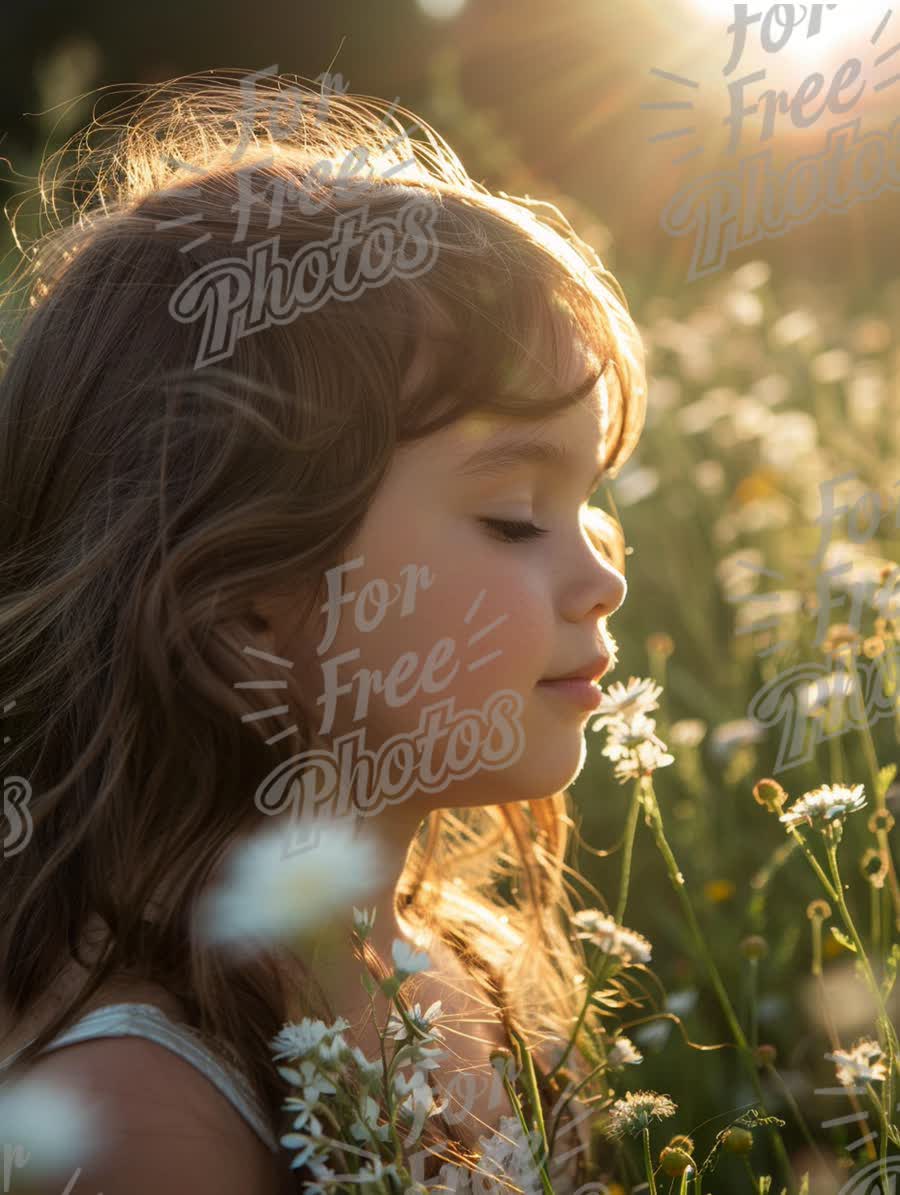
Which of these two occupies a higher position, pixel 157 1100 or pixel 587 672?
pixel 587 672

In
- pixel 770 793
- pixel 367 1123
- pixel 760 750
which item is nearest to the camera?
pixel 367 1123

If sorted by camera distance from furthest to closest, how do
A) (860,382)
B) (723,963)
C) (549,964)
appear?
(860,382) → (723,963) → (549,964)

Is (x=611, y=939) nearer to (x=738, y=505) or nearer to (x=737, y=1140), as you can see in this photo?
(x=737, y=1140)

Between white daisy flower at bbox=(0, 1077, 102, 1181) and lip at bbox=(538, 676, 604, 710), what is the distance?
0.43 meters

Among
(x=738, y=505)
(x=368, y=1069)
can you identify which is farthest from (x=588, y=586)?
(x=738, y=505)

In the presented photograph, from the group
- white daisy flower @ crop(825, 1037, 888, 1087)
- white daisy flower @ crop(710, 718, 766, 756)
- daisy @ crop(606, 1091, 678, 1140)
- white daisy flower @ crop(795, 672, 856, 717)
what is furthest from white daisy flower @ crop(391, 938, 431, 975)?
white daisy flower @ crop(710, 718, 766, 756)

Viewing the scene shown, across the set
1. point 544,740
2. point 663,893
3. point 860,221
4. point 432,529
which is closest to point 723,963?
point 663,893

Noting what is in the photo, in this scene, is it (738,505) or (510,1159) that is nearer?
(510,1159)

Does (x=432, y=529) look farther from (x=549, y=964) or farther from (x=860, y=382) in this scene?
(x=860, y=382)

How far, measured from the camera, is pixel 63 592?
0.97m

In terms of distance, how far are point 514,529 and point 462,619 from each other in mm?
87

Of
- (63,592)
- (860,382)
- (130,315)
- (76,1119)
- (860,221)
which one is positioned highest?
(860,221)

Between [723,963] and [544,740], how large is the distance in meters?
0.57

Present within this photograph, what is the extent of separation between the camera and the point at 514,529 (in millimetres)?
980
